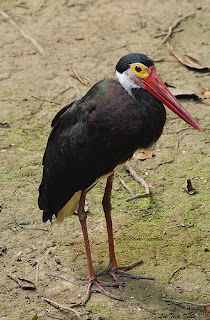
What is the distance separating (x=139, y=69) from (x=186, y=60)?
11.5 ft

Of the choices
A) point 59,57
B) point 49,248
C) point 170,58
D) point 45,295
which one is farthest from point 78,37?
point 45,295

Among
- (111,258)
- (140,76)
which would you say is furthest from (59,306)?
(140,76)

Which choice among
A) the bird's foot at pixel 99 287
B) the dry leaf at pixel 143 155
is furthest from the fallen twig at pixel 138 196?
the bird's foot at pixel 99 287

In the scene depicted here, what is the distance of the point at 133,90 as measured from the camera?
504 cm

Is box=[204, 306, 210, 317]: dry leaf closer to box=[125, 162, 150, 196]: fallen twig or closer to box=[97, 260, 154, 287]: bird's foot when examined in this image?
box=[97, 260, 154, 287]: bird's foot

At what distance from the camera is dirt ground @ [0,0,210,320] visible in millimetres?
5258

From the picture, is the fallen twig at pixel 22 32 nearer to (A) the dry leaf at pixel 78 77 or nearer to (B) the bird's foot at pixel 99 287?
(A) the dry leaf at pixel 78 77

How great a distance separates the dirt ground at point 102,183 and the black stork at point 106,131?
305 millimetres

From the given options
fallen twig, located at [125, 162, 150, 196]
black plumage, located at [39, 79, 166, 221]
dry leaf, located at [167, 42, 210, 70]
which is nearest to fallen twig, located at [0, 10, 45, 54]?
dry leaf, located at [167, 42, 210, 70]

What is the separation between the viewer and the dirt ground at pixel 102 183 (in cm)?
526

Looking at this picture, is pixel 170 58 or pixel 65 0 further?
pixel 65 0

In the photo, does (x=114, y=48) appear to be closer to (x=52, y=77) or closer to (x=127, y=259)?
(x=52, y=77)

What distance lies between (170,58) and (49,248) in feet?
12.1

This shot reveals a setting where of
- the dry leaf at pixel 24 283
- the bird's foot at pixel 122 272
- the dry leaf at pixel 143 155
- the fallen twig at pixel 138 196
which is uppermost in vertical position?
the dry leaf at pixel 24 283
